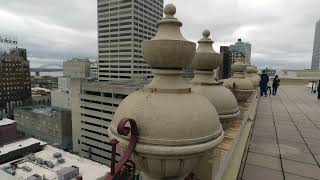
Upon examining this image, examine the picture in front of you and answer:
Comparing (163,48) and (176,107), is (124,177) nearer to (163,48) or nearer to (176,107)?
(176,107)

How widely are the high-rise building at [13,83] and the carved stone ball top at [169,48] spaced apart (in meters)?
114

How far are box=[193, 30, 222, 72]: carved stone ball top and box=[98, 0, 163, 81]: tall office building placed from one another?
324 ft

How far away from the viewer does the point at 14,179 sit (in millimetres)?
31781

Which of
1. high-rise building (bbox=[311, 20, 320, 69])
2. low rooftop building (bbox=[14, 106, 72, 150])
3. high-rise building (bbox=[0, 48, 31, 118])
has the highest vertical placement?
high-rise building (bbox=[311, 20, 320, 69])

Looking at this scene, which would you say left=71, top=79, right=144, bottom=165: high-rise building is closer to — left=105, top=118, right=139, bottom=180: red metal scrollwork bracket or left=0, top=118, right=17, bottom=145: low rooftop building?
left=0, top=118, right=17, bottom=145: low rooftop building

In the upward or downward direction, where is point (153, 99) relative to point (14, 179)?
upward

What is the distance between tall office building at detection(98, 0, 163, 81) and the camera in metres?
105

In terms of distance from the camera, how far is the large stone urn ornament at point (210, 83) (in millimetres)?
3836

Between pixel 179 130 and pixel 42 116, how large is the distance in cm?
8035

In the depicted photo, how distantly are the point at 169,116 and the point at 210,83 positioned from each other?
213cm

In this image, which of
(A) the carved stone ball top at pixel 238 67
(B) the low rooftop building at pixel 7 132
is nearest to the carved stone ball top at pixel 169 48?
(A) the carved stone ball top at pixel 238 67

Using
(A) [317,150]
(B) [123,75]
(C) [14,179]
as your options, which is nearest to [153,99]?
(A) [317,150]

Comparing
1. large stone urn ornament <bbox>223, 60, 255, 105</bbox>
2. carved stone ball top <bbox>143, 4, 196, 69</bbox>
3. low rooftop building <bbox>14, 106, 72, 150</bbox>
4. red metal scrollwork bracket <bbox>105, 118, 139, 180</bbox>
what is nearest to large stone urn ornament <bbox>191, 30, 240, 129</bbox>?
carved stone ball top <bbox>143, 4, 196, 69</bbox>

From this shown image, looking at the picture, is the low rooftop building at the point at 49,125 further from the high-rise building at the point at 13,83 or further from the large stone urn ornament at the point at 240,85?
the large stone urn ornament at the point at 240,85
